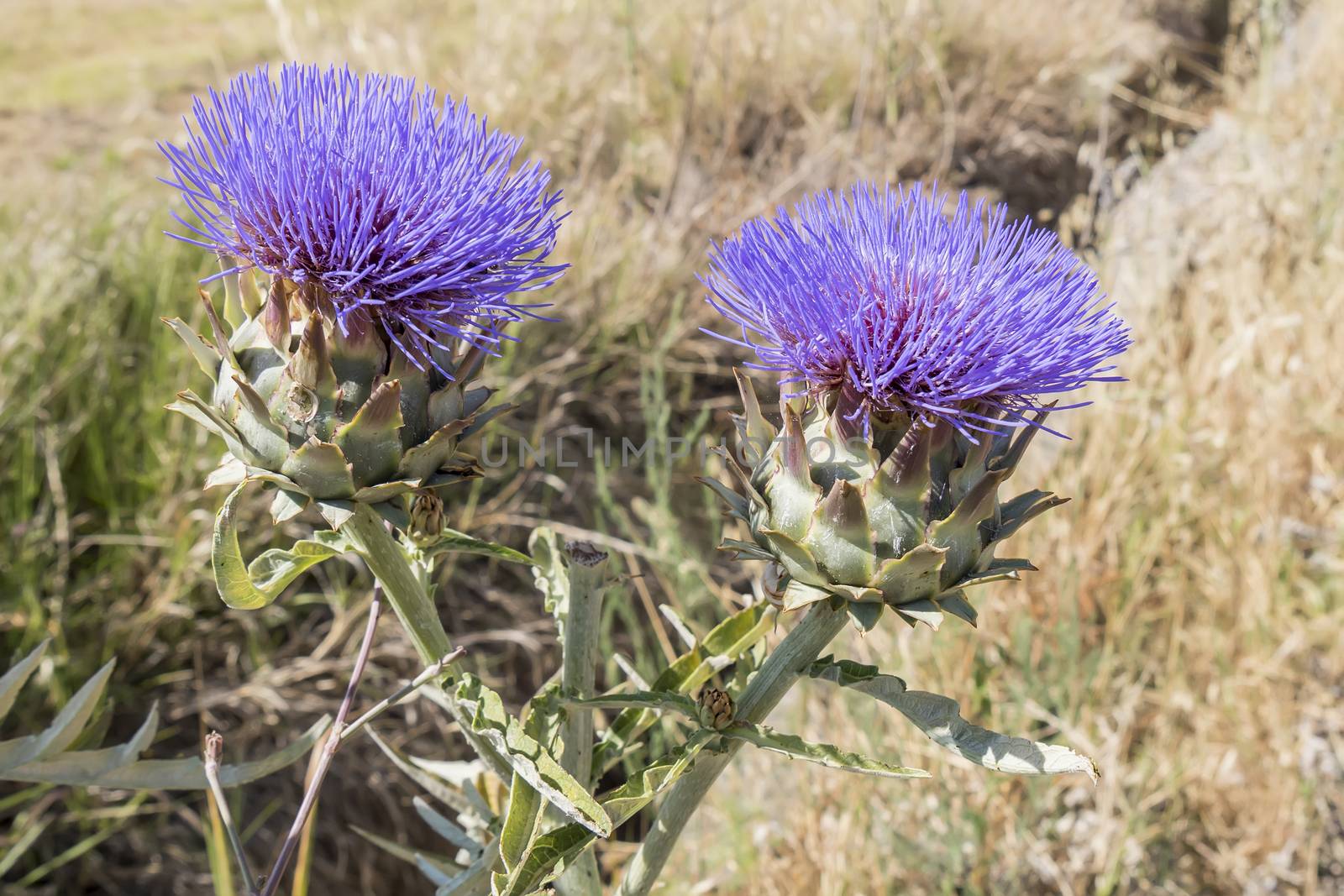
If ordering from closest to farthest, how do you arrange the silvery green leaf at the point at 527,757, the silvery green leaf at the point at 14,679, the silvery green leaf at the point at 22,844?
the silvery green leaf at the point at 527,757
the silvery green leaf at the point at 14,679
the silvery green leaf at the point at 22,844

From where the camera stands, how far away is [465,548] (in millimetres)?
1061

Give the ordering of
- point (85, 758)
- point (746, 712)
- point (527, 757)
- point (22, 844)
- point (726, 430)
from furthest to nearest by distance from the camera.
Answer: point (726, 430), point (22, 844), point (85, 758), point (746, 712), point (527, 757)

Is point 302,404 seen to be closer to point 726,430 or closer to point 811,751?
point 811,751

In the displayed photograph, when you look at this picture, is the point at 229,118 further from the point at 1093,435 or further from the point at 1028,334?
the point at 1093,435

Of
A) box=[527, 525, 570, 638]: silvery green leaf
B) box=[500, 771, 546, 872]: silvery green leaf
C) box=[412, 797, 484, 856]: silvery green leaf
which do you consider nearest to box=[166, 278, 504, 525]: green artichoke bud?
box=[527, 525, 570, 638]: silvery green leaf

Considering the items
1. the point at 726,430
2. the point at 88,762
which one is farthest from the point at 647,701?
the point at 726,430

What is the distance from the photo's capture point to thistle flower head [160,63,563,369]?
996 mm

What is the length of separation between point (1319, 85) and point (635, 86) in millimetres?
2858

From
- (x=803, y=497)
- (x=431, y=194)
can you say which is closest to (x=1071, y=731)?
(x=803, y=497)

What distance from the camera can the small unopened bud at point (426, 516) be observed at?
1045 millimetres

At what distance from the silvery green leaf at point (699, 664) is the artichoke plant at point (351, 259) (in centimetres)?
30

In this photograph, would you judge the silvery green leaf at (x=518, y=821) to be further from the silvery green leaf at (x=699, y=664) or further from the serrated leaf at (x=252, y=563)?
the serrated leaf at (x=252, y=563)

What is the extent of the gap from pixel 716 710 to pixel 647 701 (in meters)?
0.07

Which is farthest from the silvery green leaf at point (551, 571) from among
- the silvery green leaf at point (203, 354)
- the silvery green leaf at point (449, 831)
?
the silvery green leaf at point (203, 354)
